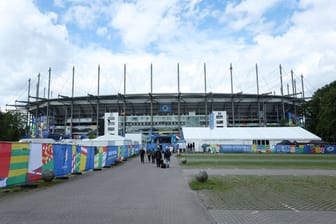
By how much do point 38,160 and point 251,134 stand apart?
42.6 m

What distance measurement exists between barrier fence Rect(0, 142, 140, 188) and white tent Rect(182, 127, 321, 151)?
Result: 3164cm

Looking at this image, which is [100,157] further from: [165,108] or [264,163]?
[165,108]

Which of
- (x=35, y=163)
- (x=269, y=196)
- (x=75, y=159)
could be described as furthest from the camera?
(x=75, y=159)

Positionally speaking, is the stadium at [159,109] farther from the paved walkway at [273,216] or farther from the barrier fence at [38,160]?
the paved walkway at [273,216]

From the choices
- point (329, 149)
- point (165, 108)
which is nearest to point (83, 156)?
point (329, 149)

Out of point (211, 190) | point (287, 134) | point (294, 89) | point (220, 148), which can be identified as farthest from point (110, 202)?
point (294, 89)

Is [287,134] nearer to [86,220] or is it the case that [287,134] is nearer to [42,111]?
[86,220]

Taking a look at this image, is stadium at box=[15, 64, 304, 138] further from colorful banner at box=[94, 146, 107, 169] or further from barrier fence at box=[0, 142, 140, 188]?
barrier fence at box=[0, 142, 140, 188]

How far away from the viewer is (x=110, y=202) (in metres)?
7.22

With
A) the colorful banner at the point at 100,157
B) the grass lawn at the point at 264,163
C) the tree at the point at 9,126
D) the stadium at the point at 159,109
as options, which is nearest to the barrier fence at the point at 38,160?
the colorful banner at the point at 100,157

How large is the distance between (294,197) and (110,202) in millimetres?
5809

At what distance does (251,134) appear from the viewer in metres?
47.3

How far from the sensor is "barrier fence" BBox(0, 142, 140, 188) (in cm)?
855

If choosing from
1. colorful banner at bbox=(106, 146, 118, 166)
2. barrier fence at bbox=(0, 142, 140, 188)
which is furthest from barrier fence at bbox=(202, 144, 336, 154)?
barrier fence at bbox=(0, 142, 140, 188)
